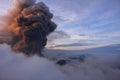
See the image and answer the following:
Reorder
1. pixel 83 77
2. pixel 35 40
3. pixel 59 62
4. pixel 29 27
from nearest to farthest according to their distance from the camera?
pixel 29 27 → pixel 35 40 → pixel 59 62 → pixel 83 77

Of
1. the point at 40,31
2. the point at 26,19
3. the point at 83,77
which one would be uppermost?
the point at 26,19

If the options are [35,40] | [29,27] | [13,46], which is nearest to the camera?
[29,27]

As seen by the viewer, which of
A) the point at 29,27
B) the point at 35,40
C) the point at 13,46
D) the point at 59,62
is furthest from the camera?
the point at 59,62

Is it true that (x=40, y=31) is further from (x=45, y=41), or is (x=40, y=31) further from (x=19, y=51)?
(x=19, y=51)

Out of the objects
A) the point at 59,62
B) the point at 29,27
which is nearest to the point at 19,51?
the point at 29,27

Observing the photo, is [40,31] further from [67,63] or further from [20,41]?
[67,63]

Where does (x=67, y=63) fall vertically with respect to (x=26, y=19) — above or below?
below

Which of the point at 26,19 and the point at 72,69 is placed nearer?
the point at 26,19

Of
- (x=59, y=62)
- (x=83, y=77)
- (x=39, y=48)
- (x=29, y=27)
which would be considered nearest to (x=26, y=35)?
(x=29, y=27)

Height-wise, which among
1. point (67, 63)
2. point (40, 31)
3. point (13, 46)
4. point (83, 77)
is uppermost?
point (40, 31)
